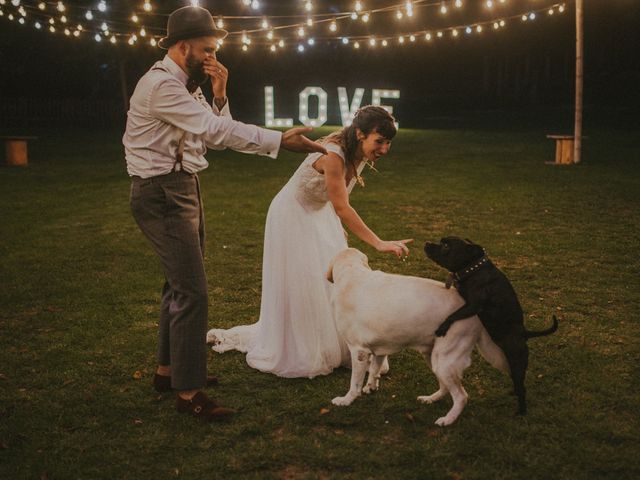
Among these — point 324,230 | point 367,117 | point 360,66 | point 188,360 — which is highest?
point 360,66

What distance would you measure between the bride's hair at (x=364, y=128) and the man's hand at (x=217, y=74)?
749 millimetres

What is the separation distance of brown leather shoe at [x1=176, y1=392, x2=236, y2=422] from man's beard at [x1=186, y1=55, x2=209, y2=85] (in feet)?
6.09

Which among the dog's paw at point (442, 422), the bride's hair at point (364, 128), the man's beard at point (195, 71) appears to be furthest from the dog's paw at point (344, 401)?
the man's beard at point (195, 71)

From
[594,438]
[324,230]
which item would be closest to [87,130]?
[324,230]

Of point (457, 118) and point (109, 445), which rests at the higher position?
point (457, 118)

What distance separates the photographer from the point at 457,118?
117 ft

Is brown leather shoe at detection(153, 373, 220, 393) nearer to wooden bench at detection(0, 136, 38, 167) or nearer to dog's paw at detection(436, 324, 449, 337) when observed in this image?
dog's paw at detection(436, 324, 449, 337)

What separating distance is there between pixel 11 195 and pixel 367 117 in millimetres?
10317

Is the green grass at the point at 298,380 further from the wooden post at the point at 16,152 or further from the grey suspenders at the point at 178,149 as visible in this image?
the wooden post at the point at 16,152

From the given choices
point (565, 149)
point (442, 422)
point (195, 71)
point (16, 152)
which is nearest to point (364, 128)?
point (195, 71)

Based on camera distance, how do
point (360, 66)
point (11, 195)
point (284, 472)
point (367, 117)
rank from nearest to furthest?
point (284, 472) → point (367, 117) → point (11, 195) → point (360, 66)

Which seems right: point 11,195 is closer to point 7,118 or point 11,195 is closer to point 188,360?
point 188,360

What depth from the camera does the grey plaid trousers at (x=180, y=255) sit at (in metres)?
3.79

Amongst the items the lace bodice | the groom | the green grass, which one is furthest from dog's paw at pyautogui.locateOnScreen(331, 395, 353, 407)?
the lace bodice
